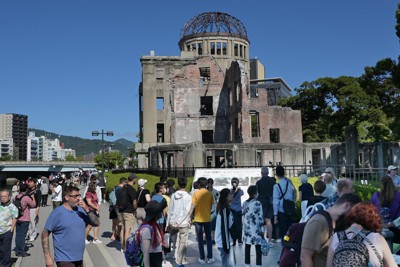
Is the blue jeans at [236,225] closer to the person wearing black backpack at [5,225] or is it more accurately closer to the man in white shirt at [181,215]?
the man in white shirt at [181,215]

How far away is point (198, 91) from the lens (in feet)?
154

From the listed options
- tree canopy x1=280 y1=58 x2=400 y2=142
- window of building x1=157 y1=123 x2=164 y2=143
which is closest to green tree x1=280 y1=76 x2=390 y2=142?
tree canopy x1=280 y1=58 x2=400 y2=142

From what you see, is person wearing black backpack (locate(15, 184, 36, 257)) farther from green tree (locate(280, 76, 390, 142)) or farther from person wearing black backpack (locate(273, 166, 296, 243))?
green tree (locate(280, 76, 390, 142))

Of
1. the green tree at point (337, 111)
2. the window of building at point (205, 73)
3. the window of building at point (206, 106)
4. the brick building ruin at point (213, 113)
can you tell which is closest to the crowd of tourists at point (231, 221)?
the brick building ruin at point (213, 113)

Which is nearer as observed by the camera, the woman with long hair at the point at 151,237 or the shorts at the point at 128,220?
the woman with long hair at the point at 151,237

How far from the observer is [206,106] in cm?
4988

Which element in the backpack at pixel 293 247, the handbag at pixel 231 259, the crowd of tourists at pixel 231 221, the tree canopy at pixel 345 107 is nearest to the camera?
the crowd of tourists at pixel 231 221

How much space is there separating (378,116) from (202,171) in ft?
101

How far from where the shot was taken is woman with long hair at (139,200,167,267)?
5.87 m

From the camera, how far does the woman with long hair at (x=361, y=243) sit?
3729 mm

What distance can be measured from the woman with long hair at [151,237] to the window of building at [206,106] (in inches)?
1682

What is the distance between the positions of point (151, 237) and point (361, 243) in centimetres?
307

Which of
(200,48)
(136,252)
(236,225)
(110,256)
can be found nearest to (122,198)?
(110,256)

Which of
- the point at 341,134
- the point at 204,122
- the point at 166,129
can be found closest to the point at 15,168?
the point at 166,129
